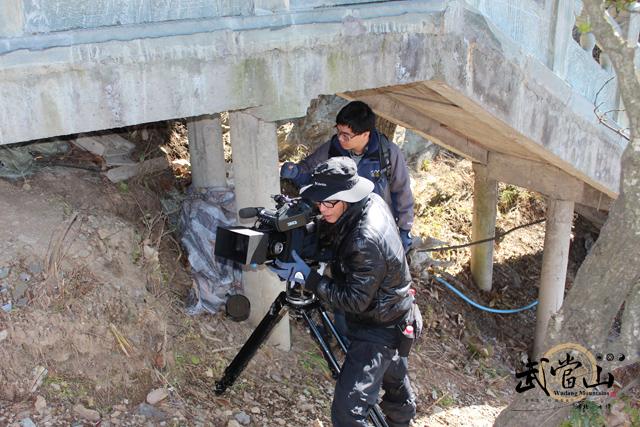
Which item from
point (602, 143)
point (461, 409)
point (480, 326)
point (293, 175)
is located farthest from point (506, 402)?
point (293, 175)

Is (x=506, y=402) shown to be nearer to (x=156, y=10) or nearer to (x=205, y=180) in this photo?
(x=205, y=180)

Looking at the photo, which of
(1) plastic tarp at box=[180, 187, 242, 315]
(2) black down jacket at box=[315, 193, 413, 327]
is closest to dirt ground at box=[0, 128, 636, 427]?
(1) plastic tarp at box=[180, 187, 242, 315]

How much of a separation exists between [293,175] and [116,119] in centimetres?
146

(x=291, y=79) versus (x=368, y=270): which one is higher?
(x=291, y=79)

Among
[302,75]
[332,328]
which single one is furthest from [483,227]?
[302,75]

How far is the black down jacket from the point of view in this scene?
3551 mm

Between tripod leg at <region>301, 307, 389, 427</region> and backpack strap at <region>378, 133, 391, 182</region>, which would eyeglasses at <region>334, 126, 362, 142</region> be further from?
tripod leg at <region>301, 307, 389, 427</region>

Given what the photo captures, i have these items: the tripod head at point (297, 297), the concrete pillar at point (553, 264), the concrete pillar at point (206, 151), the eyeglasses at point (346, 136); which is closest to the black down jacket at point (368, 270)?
the tripod head at point (297, 297)

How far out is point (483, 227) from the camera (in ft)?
26.9

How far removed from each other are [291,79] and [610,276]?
220cm

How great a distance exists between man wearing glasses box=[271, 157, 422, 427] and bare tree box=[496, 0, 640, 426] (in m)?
1.04

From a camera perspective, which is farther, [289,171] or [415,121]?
[415,121]

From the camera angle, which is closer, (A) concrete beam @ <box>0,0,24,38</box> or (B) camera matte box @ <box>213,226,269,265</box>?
(A) concrete beam @ <box>0,0,24,38</box>

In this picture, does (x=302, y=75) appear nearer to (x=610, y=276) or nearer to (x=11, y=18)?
(x=11, y=18)
